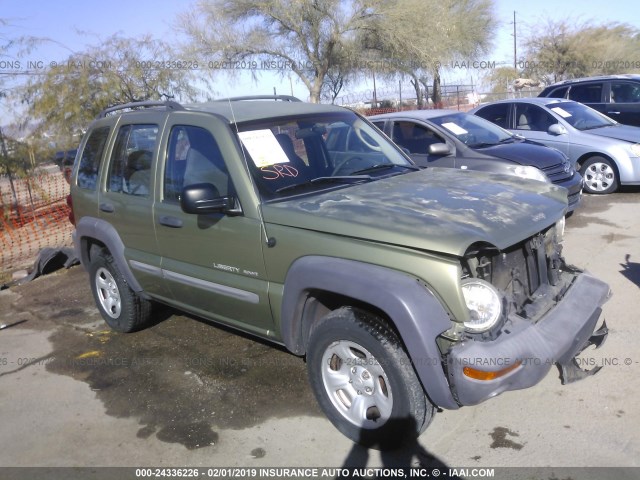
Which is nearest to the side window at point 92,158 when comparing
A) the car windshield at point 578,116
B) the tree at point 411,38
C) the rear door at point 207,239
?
the rear door at point 207,239

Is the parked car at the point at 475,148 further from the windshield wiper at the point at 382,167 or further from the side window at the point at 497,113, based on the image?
the windshield wiper at the point at 382,167

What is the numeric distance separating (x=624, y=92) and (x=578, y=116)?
8.37ft

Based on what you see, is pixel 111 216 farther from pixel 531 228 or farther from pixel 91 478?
pixel 531 228

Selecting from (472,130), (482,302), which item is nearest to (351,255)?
(482,302)

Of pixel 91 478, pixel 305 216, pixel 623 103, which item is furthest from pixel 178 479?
pixel 623 103

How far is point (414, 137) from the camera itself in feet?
27.1

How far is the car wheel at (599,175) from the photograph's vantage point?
9453 millimetres

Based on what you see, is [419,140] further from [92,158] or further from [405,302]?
[405,302]

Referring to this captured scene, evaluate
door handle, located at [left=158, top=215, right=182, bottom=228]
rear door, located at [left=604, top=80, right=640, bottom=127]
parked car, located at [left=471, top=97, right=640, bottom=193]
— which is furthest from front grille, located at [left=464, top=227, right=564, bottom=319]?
rear door, located at [left=604, top=80, right=640, bottom=127]

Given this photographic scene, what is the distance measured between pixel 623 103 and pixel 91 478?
11.9 metres

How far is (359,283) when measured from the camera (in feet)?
10.1

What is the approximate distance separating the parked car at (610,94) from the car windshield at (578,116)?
1.75 m

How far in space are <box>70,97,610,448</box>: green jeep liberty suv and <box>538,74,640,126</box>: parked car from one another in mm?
9028

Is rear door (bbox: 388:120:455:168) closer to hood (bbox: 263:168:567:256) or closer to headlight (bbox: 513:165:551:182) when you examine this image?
headlight (bbox: 513:165:551:182)
